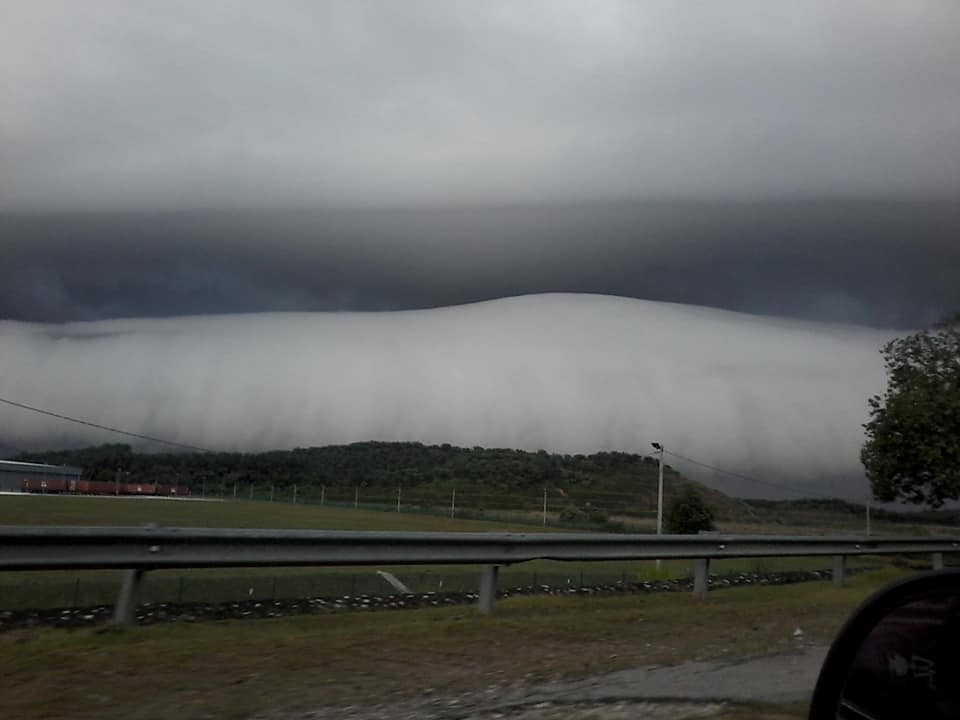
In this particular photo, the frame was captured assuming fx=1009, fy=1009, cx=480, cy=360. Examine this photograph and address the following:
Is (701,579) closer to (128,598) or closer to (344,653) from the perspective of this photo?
(344,653)

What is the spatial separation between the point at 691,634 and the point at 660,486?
5.34 m

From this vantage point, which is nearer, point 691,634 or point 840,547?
point 691,634

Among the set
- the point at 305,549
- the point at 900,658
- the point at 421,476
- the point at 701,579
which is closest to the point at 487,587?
the point at 305,549

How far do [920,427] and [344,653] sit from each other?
74.4 ft

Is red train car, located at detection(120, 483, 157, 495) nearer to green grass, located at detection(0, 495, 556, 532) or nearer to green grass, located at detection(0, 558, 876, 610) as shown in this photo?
green grass, located at detection(0, 495, 556, 532)

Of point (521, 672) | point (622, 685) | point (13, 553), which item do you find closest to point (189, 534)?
point (13, 553)

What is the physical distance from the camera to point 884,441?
28734mm

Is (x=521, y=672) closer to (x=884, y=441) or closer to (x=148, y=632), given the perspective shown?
(x=148, y=632)

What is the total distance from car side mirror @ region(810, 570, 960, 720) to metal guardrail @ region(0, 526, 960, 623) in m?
6.88

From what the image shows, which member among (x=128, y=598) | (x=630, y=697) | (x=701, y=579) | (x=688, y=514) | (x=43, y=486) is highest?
(x=688, y=514)

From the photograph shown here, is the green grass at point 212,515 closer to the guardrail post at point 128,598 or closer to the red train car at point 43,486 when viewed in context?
the red train car at point 43,486

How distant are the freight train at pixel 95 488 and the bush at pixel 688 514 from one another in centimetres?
834

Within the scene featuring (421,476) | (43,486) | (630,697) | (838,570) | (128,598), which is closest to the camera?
(630,697)

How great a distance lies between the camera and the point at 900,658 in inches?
167
